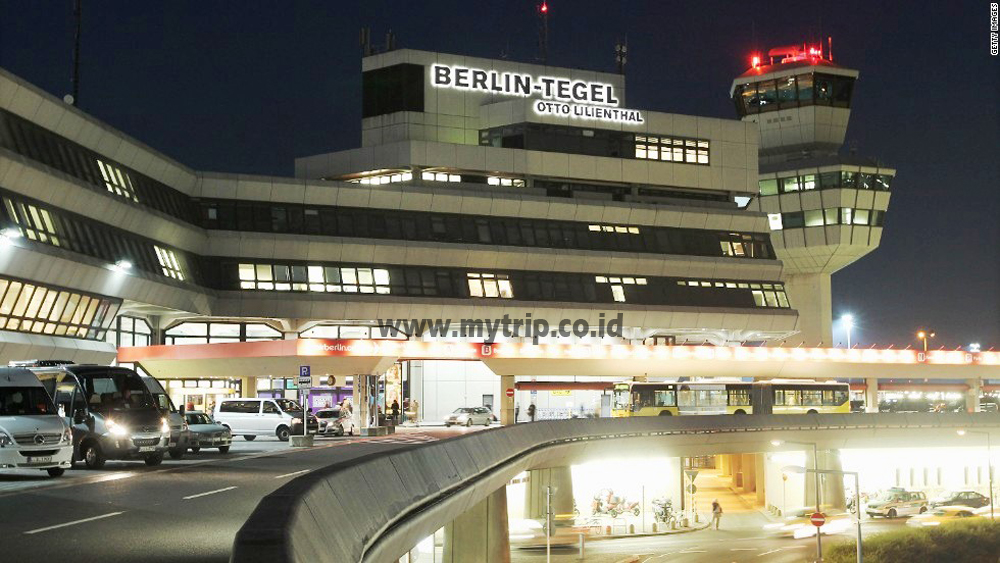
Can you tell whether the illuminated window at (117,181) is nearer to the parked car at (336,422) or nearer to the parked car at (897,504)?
the parked car at (336,422)

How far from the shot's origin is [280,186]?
220 feet

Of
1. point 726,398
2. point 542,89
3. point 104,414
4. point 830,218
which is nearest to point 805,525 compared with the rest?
point 726,398

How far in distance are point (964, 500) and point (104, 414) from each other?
134 feet

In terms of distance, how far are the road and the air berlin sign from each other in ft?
155

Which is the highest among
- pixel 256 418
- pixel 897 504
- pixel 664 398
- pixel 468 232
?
pixel 468 232

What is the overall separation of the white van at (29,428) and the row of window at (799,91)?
73550 mm

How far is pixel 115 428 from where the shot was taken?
28594mm

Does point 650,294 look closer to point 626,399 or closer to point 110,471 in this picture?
point 626,399

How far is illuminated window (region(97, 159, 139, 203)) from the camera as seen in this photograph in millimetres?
53469

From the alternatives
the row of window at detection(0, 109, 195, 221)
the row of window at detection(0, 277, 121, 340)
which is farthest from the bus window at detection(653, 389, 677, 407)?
the row of window at detection(0, 277, 121, 340)

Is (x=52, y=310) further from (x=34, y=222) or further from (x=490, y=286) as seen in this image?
(x=490, y=286)

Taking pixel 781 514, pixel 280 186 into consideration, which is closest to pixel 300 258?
pixel 280 186

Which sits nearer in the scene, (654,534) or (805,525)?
(805,525)

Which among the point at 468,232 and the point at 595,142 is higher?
the point at 595,142
